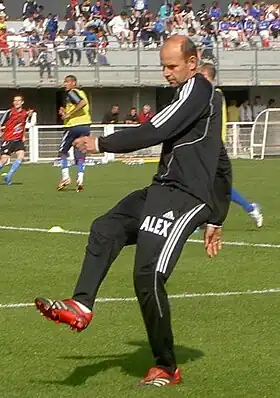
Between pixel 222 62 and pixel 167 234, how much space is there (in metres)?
35.1

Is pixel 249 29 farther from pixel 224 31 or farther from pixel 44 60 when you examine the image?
pixel 44 60

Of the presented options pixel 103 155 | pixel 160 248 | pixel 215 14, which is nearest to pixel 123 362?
pixel 160 248

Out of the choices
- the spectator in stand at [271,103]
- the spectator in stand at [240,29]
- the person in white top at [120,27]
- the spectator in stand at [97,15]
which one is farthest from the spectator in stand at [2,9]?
the spectator in stand at [271,103]

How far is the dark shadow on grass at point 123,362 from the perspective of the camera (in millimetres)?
6844

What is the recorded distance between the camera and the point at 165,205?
6.38 m

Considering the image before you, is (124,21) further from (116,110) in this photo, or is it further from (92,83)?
(116,110)

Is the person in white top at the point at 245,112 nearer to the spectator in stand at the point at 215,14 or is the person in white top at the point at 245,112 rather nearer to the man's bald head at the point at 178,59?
the spectator in stand at the point at 215,14

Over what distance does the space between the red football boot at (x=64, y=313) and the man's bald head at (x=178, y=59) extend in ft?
4.75

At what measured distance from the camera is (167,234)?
633cm

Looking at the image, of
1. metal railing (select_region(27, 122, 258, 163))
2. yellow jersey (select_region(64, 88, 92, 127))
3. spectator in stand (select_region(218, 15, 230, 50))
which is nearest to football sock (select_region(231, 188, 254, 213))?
yellow jersey (select_region(64, 88, 92, 127))

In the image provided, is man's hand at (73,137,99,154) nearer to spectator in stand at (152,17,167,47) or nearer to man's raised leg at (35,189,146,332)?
man's raised leg at (35,189,146,332)

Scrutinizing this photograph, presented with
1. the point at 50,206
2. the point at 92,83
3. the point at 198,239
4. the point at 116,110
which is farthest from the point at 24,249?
the point at 92,83

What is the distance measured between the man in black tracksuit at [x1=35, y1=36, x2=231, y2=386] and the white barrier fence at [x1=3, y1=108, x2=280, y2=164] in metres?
25.7

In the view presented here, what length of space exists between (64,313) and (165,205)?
865 mm
